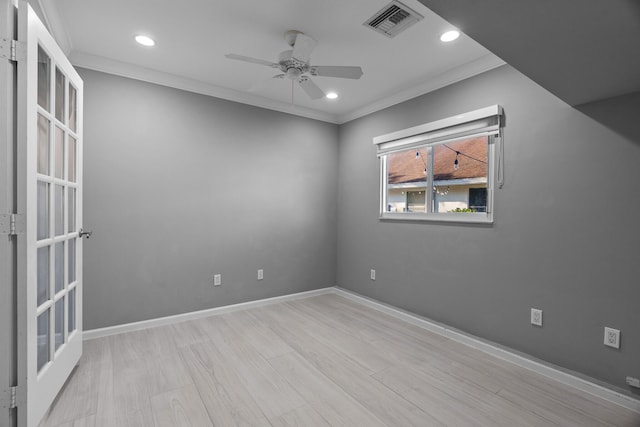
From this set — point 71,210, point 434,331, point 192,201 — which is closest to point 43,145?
point 71,210

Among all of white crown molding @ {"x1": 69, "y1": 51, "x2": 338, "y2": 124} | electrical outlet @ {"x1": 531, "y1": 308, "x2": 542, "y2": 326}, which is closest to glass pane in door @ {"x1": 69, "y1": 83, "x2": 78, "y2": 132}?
white crown molding @ {"x1": 69, "y1": 51, "x2": 338, "y2": 124}

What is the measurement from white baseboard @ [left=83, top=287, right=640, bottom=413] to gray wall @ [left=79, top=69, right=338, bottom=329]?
0.07 m

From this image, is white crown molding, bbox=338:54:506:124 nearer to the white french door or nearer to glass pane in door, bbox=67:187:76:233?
the white french door

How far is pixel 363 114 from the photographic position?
12.7 feet

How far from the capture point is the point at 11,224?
1423 millimetres

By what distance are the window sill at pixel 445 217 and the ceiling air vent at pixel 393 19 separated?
5.41ft

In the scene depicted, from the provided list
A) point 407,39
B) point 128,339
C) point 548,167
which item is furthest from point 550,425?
point 128,339

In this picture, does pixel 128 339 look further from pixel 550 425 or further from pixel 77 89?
pixel 550 425

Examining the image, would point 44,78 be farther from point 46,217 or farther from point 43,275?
point 43,275

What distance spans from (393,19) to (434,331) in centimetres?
271

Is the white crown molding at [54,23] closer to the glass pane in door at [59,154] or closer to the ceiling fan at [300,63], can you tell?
the glass pane in door at [59,154]

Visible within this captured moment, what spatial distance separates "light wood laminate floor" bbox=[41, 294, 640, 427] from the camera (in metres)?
1.72

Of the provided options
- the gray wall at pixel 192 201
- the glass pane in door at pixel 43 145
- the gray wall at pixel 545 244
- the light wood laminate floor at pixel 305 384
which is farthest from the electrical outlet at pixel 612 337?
the glass pane in door at pixel 43 145

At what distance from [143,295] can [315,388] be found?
1976 mm
